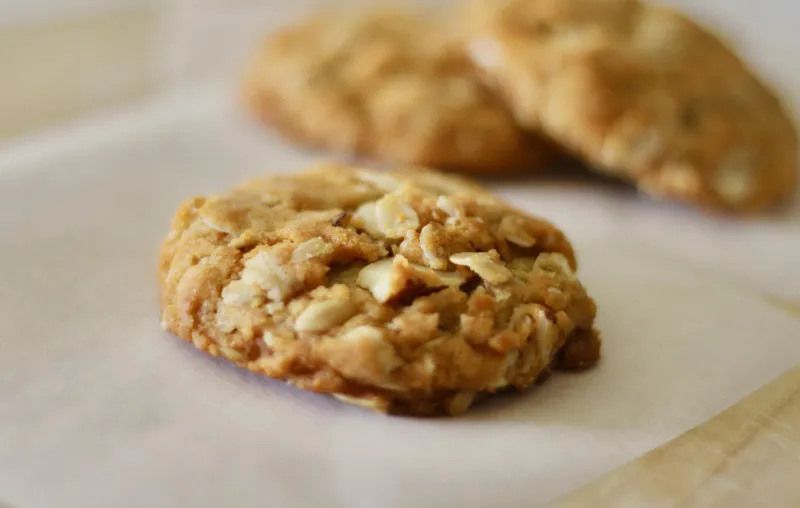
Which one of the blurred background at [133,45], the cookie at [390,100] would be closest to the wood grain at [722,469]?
the cookie at [390,100]

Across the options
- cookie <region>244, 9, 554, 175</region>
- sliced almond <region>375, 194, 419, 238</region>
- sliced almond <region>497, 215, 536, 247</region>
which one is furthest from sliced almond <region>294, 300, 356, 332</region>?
cookie <region>244, 9, 554, 175</region>

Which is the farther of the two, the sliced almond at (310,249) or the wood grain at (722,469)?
the sliced almond at (310,249)

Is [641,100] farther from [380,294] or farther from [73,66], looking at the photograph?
[73,66]

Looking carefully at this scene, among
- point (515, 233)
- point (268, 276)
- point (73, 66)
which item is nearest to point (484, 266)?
point (515, 233)

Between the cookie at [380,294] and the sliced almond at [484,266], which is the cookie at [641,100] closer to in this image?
the cookie at [380,294]

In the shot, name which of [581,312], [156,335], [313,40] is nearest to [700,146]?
[581,312]
